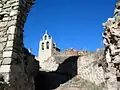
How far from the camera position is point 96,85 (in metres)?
14.6

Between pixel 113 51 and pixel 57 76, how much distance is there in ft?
39.8

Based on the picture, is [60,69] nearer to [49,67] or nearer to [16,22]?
[49,67]

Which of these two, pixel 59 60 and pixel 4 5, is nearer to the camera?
pixel 4 5

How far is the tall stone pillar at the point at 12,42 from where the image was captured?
6.68 metres

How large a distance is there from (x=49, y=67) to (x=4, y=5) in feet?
51.8

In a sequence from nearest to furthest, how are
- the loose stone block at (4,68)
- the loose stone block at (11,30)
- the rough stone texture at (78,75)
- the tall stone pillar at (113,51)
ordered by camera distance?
the tall stone pillar at (113,51)
the loose stone block at (4,68)
the loose stone block at (11,30)
the rough stone texture at (78,75)

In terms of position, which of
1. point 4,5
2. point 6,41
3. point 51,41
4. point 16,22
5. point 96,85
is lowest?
point 96,85

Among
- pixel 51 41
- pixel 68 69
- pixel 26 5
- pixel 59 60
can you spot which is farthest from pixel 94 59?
pixel 51 41

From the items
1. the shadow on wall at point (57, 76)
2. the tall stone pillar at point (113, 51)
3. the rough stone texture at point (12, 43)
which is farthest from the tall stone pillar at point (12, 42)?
the shadow on wall at point (57, 76)

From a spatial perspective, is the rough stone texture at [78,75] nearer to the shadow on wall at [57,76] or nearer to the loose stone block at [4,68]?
the shadow on wall at [57,76]

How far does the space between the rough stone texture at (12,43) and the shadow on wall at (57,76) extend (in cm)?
1020

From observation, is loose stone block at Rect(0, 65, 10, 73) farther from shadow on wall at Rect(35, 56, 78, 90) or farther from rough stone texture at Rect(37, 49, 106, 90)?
shadow on wall at Rect(35, 56, 78, 90)

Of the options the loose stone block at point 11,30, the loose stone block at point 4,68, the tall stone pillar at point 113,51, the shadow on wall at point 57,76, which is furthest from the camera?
the shadow on wall at point 57,76

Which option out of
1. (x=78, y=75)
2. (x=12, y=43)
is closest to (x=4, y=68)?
(x=12, y=43)
